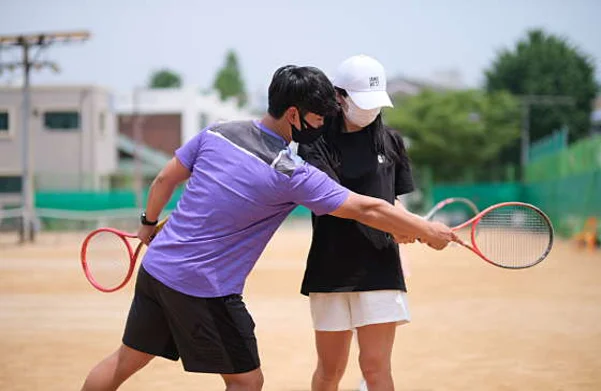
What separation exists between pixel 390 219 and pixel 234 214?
0.75 metres

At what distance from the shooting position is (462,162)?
5522 cm

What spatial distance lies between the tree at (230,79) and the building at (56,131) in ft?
218

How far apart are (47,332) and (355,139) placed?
5.79 meters

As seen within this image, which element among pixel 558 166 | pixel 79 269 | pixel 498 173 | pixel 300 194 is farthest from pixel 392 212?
pixel 498 173

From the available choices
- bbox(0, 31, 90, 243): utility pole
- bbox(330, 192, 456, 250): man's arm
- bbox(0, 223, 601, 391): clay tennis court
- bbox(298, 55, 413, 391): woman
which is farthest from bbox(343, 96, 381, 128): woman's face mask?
bbox(0, 31, 90, 243): utility pole

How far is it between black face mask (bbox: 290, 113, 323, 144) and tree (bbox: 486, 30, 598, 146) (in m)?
58.3

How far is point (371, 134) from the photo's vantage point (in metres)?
4.61

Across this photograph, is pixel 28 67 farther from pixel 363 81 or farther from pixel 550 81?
pixel 550 81

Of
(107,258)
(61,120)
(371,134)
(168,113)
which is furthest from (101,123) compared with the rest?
(371,134)

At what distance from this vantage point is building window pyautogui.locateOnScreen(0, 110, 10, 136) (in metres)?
43.6

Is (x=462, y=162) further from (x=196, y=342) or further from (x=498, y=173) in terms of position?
(x=196, y=342)

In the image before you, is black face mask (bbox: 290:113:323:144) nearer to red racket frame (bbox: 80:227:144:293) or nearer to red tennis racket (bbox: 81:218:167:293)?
red racket frame (bbox: 80:227:144:293)

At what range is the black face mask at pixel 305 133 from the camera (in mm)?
4055

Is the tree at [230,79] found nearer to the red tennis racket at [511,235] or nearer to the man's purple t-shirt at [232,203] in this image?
the red tennis racket at [511,235]
